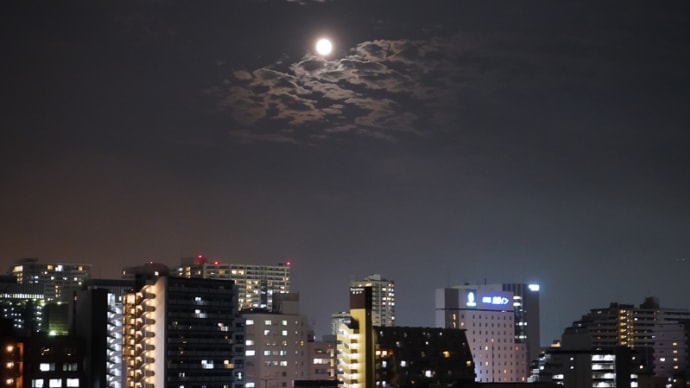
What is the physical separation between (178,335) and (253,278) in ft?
181

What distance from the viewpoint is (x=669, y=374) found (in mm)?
103125

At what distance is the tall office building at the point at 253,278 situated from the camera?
359 feet

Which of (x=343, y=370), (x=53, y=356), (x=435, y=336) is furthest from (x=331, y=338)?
(x=53, y=356)

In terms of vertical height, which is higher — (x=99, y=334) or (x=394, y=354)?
(x=99, y=334)

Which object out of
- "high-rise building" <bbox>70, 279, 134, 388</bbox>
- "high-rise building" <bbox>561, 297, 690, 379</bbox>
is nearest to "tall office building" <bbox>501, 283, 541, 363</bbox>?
"high-rise building" <bbox>561, 297, 690, 379</bbox>

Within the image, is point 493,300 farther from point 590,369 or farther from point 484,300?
point 590,369

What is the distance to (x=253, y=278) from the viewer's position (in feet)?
380

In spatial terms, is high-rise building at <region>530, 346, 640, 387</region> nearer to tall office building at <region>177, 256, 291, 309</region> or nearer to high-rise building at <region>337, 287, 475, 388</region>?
high-rise building at <region>337, 287, 475, 388</region>

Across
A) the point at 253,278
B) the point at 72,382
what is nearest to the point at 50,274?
the point at 253,278

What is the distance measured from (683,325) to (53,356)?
7127 cm

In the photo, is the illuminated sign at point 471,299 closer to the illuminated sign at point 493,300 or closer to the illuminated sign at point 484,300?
the illuminated sign at point 484,300

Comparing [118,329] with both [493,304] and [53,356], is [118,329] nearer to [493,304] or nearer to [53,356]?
[53,356]

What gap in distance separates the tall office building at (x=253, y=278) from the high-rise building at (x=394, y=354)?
39.1 meters

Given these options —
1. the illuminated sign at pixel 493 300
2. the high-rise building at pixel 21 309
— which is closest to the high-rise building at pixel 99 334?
the high-rise building at pixel 21 309
